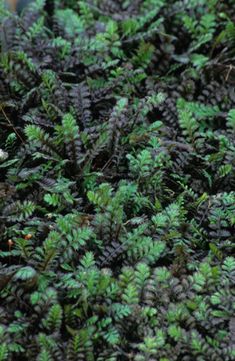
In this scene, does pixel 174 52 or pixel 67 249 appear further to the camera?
pixel 174 52

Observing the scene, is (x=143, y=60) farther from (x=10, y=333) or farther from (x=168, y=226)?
(x=10, y=333)

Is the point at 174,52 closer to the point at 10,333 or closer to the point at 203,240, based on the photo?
the point at 203,240

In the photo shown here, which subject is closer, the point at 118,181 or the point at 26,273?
the point at 26,273

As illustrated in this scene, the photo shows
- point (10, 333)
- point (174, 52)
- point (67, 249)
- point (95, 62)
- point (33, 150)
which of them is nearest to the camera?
point (10, 333)

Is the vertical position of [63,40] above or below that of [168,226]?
above

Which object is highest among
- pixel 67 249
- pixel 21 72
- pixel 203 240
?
pixel 21 72

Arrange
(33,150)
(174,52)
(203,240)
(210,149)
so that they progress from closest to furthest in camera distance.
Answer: (203,240), (33,150), (210,149), (174,52)

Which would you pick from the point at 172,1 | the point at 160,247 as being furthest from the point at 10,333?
the point at 172,1
